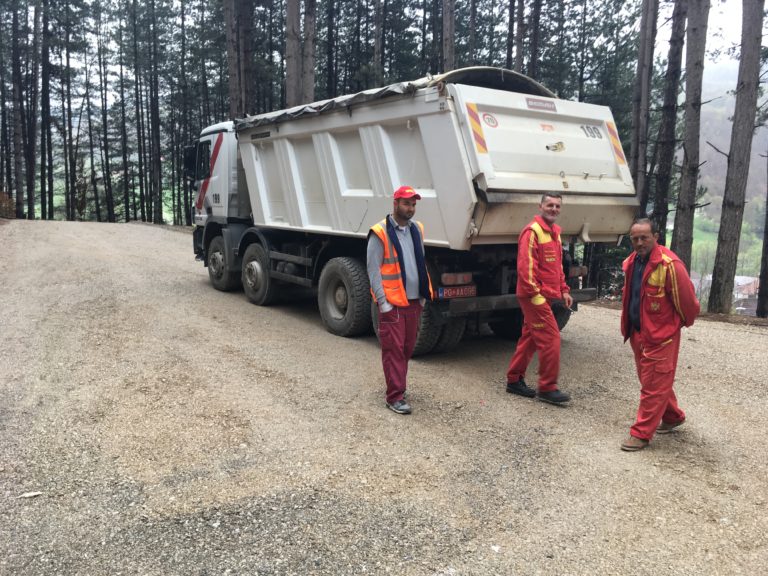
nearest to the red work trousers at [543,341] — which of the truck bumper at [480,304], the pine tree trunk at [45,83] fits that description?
the truck bumper at [480,304]

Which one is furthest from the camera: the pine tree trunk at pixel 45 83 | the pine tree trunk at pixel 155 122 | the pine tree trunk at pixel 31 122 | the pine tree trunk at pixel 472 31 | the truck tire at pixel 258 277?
the pine tree trunk at pixel 155 122

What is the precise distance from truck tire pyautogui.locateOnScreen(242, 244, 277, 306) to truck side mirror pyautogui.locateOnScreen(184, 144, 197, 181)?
2.18 meters

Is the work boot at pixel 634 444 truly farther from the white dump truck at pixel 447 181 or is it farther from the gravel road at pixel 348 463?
the white dump truck at pixel 447 181

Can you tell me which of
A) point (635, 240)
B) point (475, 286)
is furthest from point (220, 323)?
point (635, 240)

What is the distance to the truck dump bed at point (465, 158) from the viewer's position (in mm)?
5211

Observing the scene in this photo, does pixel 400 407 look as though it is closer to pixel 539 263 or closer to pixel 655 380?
pixel 539 263

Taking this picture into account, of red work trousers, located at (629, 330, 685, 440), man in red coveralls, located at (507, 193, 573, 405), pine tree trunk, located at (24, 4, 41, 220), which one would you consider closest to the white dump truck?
man in red coveralls, located at (507, 193, 573, 405)

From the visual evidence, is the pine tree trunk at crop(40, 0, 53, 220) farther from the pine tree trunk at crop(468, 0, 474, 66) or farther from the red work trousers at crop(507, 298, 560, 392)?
the red work trousers at crop(507, 298, 560, 392)

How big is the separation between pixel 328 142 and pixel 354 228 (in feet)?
3.61

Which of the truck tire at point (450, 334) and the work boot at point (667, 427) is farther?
the truck tire at point (450, 334)

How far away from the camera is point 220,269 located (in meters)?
9.71

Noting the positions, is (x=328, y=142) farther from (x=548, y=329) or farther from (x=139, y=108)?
(x=139, y=108)

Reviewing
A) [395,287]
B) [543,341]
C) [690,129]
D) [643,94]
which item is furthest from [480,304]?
[643,94]

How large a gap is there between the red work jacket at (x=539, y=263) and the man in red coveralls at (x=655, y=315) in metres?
0.77
